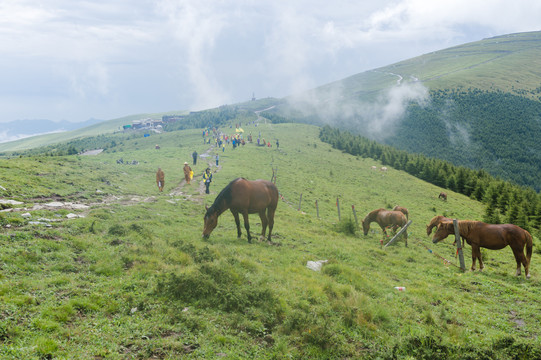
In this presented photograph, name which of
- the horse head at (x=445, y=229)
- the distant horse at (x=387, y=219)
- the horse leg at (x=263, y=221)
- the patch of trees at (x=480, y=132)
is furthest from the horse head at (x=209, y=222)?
the patch of trees at (x=480, y=132)

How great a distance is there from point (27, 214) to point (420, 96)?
19720 cm

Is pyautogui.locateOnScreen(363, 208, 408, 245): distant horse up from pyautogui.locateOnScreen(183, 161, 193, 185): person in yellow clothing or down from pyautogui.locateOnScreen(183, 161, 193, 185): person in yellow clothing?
down

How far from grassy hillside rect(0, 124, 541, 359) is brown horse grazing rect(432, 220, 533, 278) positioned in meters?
0.98

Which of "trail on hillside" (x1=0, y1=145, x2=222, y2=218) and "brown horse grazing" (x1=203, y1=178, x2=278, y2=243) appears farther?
"brown horse grazing" (x1=203, y1=178, x2=278, y2=243)

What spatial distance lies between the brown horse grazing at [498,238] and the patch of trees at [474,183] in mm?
21501

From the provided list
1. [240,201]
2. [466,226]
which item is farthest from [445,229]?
[240,201]

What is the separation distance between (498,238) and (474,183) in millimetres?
47653

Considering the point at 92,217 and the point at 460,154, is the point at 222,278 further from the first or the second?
the point at 460,154

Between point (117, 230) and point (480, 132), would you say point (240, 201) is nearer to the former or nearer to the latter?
point (117, 230)

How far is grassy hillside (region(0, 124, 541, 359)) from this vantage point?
22.2 feet

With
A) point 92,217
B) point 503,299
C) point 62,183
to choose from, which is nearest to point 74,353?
point 92,217

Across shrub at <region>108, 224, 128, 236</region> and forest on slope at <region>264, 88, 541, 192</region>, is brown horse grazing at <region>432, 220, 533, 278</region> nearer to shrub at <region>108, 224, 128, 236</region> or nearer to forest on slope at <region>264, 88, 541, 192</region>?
shrub at <region>108, 224, 128, 236</region>

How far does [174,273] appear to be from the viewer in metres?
9.02

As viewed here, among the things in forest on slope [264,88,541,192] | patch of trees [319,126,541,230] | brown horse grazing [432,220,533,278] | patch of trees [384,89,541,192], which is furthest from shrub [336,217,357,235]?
patch of trees [384,89,541,192]
